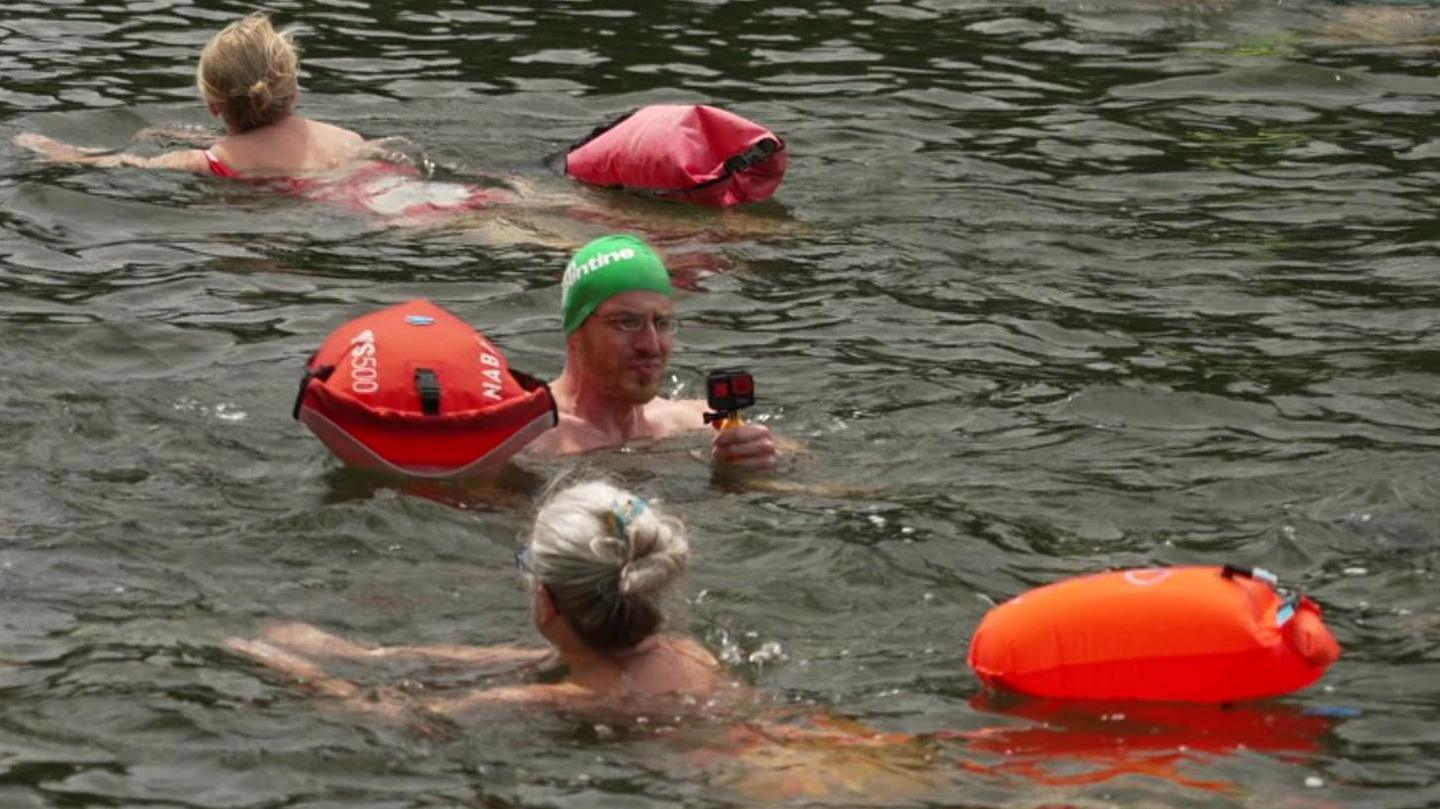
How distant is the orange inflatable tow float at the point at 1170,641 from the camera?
275 inches

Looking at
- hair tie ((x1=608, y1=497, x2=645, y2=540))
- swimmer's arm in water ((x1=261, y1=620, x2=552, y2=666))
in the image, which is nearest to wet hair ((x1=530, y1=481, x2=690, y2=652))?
hair tie ((x1=608, y1=497, x2=645, y2=540))

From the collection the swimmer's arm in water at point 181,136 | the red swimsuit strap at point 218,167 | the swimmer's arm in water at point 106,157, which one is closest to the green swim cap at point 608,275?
the red swimsuit strap at point 218,167

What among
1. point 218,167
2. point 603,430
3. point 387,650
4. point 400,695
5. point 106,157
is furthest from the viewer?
point 106,157

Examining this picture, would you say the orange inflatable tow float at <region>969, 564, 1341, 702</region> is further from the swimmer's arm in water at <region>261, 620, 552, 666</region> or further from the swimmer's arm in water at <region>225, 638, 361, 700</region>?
the swimmer's arm in water at <region>225, 638, 361, 700</region>

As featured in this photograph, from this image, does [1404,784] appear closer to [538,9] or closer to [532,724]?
[532,724]

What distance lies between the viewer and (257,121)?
13.4m

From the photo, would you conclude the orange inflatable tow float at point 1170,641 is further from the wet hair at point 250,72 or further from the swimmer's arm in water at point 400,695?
the wet hair at point 250,72

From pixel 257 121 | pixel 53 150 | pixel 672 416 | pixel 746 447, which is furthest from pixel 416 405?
pixel 53 150

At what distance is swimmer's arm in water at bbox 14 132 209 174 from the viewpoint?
45.4 ft

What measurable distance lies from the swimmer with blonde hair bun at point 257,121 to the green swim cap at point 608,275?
389 cm

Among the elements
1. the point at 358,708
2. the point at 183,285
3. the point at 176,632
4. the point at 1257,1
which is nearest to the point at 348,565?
→ the point at 176,632

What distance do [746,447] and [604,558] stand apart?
8.63ft

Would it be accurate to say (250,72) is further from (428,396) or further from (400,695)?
(400,695)

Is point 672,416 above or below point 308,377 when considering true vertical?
below
